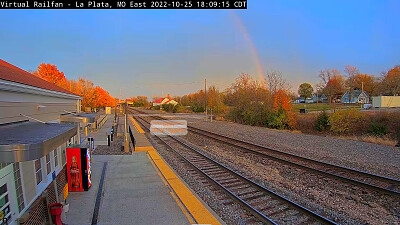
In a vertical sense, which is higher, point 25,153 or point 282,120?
point 25,153

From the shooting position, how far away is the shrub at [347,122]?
18.3m

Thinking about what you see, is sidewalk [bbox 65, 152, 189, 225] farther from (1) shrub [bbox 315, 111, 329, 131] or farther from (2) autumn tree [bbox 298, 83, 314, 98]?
(2) autumn tree [bbox 298, 83, 314, 98]

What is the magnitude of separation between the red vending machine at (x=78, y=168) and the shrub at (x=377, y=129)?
62.8ft

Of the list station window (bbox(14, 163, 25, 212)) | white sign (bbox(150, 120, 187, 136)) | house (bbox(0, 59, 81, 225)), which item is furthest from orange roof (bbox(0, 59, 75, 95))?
white sign (bbox(150, 120, 187, 136))

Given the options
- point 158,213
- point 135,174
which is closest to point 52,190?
point 158,213

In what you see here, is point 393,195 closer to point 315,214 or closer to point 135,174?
point 315,214

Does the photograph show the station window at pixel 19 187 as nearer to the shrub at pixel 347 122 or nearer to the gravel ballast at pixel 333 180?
the gravel ballast at pixel 333 180

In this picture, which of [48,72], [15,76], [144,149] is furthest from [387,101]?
[48,72]

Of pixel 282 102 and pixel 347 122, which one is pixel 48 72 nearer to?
pixel 282 102

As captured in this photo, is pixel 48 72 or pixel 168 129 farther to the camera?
pixel 48 72

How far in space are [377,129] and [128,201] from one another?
61.4 feet

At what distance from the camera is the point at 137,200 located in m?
5.53

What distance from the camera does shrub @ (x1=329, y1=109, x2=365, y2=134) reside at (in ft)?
60.1

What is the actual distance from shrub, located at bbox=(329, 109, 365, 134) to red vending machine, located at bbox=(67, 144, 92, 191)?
752 inches
